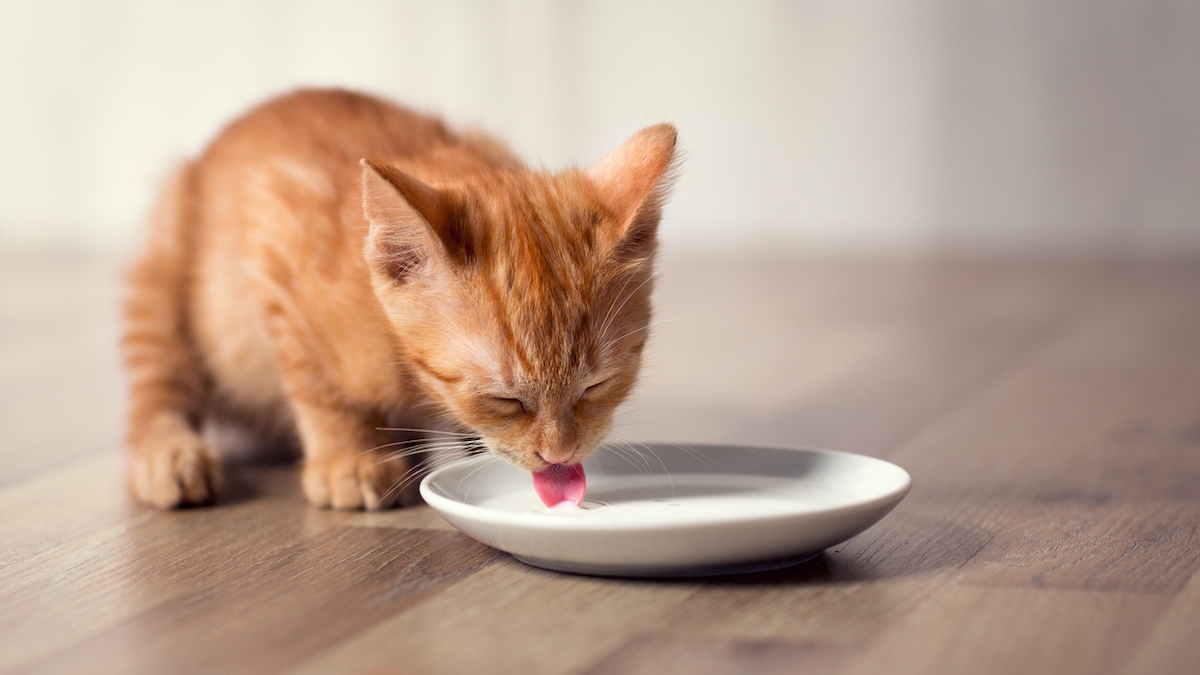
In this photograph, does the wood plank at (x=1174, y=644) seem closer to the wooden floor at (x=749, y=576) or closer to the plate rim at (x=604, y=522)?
the wooden floor at (x=749, y=576)

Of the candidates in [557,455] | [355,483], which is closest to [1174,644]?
[557,455]

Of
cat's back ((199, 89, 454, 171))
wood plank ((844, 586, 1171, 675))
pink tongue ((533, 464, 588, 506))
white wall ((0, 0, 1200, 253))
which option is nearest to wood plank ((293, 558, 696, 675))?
pink tongue ((533, 464, 588, 506))

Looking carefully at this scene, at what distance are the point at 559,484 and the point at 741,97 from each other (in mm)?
3464

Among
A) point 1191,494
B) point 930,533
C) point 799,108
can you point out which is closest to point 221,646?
point 930,533

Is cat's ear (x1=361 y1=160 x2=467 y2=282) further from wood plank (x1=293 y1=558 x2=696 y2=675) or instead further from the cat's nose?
wood plank (x1=293 y1=558 x2=696 y2=675)

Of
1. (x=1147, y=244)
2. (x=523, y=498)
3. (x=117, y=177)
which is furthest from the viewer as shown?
(x=117, y=177)

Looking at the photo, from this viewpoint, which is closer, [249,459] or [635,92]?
[249,459]

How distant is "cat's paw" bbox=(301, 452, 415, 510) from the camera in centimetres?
168

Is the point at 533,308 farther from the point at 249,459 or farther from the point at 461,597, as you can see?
the point at 249,459

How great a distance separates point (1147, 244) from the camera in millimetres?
4309

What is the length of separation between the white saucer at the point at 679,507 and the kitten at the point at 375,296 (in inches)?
3.6

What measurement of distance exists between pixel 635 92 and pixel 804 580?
3697 millimetres

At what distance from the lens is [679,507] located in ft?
4.75

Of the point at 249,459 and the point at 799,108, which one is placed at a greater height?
the point at 799,108
